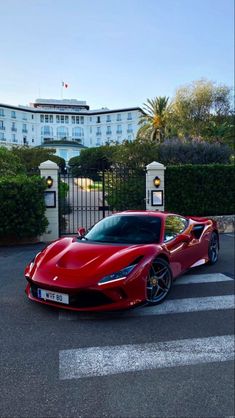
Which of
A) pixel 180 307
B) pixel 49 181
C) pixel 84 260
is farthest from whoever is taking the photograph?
pixel 49 181

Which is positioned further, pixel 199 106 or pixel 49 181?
pixel 199 106

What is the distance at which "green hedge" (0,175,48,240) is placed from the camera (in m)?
8.34

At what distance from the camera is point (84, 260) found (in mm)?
4309

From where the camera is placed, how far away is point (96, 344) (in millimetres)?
3492

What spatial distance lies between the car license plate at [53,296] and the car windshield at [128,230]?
130 cm

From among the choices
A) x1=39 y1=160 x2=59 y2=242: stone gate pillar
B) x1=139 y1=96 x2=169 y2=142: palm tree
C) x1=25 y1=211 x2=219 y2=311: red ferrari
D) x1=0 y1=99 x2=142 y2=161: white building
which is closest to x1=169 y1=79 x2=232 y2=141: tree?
x1=139 y1=96 x2=169 y2=142: palm tree

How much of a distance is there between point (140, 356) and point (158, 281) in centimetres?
145

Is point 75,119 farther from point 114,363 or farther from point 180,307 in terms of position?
point 114,363

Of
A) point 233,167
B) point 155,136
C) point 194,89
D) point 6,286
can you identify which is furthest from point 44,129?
point 6,286

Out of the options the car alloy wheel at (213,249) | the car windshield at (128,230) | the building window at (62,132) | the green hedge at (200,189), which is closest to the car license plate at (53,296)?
the car windshield at (128,230)

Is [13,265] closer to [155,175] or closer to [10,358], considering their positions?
[10,358]

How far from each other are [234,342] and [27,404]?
2.16 m

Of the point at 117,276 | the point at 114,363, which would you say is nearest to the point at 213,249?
the point at 117,276

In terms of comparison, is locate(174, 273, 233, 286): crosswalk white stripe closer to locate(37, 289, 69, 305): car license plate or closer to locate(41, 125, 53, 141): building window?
locate(37, 289, 69, 305): car license plate
